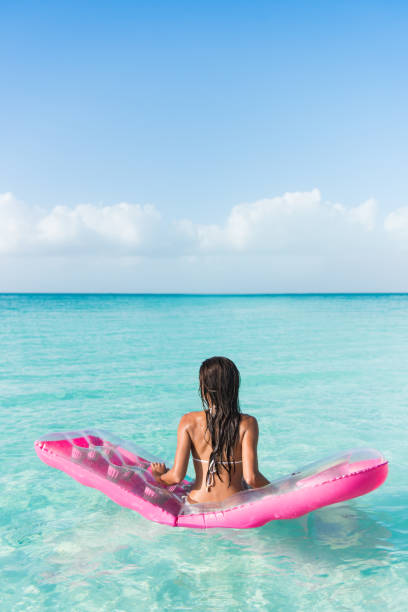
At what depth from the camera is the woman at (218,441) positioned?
2859mm

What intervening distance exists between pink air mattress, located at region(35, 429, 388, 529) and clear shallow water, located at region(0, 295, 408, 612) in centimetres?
24

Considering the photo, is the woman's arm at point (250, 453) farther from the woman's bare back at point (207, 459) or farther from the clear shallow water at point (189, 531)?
the clear shallow water at point (189, 531)

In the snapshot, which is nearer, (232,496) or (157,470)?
(232,496)

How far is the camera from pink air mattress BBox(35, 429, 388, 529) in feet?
9.84

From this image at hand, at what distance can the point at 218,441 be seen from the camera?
9.80 feet

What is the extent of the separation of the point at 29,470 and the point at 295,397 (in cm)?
422

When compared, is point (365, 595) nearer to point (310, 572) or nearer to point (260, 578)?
point (310, 572)

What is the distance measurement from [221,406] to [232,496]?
2.10ft

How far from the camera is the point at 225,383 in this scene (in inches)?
112

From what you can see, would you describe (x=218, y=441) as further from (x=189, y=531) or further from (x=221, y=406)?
(x=189, y=531)

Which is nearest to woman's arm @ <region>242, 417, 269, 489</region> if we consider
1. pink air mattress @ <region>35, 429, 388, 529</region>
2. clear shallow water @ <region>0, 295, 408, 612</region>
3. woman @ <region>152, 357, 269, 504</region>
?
woman @ <region>152, 357, 269, 504</region>

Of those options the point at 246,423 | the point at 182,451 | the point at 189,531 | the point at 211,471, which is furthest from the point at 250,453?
the point at 189,531

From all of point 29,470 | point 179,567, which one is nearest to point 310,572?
point 179,567

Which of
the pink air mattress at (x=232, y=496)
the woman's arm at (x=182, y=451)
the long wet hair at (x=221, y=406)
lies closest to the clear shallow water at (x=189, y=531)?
the pink air mattress at (x=232, y=496)
